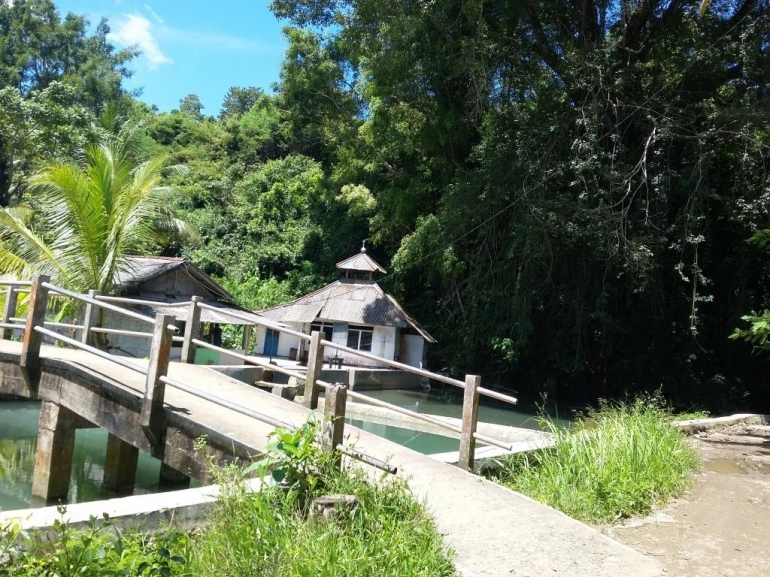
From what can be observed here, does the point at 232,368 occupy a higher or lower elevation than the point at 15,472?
higher

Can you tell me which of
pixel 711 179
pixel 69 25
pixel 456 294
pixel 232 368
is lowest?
pixel 232 368

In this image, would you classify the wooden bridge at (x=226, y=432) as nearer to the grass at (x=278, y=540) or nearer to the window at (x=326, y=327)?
A: the grass at (x=278, y=540)

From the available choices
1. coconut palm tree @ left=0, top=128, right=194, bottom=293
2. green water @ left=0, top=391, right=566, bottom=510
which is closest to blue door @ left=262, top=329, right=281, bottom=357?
coconut palm tree @ left=0, top=128, right=194, bottom=293

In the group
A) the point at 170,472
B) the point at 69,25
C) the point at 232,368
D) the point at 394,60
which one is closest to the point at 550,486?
the point at 170,472

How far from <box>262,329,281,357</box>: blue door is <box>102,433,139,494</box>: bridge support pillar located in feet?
63.3

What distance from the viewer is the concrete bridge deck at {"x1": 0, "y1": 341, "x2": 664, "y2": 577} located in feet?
14.0

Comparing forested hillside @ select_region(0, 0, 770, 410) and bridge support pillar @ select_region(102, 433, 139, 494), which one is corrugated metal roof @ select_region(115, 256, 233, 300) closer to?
forested hillside @ select_region(0, 0, 770, 410)

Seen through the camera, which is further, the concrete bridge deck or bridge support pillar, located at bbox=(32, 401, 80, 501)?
bridge support pillar, located at bbox=(32, 401, 80, 501)

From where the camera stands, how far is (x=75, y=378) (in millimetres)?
7719

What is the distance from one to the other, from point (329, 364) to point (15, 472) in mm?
14496

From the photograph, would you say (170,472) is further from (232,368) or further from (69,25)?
(69,25)

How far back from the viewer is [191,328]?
9367 millimetres

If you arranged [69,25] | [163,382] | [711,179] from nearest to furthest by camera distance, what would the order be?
[163,382], [711,179], [69,25]

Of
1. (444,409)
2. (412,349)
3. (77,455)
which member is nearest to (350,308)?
(412,349)
